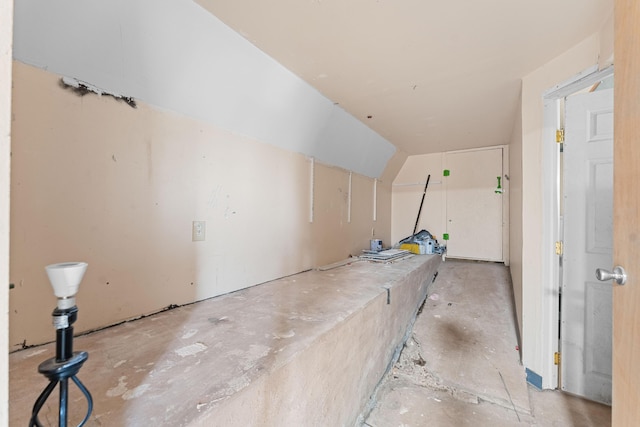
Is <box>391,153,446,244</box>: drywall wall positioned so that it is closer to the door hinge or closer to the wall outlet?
the door hinge

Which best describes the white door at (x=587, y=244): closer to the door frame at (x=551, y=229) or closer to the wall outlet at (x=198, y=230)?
the door frame at (x=551, y=229)

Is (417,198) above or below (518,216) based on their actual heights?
above

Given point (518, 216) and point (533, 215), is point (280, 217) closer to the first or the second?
point (533, 215)

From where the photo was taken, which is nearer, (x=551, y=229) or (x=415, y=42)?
(x=415, y=42)

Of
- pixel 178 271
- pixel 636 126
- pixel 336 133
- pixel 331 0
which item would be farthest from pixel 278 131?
pixel 636 126

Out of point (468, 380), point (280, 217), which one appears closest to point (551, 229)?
point (468, 380)

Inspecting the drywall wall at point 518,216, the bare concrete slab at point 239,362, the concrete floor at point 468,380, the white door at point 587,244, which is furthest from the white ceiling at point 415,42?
the concrete floor at point 468,380

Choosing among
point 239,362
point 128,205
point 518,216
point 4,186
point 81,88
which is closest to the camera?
point 4,186

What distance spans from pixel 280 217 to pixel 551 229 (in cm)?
200

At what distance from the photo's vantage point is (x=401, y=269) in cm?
266

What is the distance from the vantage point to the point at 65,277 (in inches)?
17.6

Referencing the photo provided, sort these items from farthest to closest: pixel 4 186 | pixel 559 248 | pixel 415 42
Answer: pixel 559 248 < pixel 415 42 < pixel 4 186

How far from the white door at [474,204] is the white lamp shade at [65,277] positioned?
15.0 feet

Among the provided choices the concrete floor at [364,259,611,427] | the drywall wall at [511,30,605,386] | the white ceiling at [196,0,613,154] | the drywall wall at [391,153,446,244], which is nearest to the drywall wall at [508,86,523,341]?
the drywall wall at [511,30,605,386]
